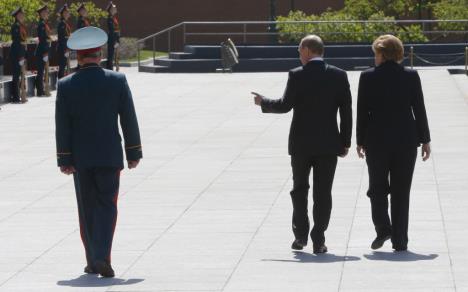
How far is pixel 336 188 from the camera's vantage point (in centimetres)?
1480

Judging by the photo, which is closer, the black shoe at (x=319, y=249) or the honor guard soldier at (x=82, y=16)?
the black shoe at (x=319, y=249)

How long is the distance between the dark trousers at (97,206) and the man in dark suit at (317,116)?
1454 millimetres

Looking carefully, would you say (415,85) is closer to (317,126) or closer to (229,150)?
(317,126)

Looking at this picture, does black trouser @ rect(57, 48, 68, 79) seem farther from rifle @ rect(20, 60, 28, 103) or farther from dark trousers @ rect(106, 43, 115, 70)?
dark trousers @ rect(106, 43, 115, 70)

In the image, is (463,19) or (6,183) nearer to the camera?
(6,183)

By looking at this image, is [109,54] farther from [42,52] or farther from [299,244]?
[299,244]

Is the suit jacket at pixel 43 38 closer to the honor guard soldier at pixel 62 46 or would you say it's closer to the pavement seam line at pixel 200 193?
the honor guard soldier at pixel 62 46

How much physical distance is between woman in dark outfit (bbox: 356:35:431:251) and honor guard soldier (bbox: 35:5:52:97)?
2101 centimetres

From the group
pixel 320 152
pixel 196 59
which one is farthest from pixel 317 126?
pixel 196 59

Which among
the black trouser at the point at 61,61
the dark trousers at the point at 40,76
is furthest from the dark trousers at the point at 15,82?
the black trouser at the point at 61,61

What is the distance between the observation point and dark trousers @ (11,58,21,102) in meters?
29.5

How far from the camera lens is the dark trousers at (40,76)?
31.4 metres

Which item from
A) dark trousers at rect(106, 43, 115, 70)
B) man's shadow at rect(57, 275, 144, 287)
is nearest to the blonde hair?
man's shadow at rect(57, 275, 144, 287)

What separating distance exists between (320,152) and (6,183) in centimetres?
609
